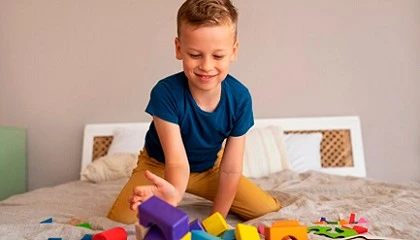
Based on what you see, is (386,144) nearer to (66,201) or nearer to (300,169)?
(300,169)

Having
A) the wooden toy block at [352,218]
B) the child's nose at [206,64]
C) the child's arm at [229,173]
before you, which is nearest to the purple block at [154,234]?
the child's nose at [206,64]

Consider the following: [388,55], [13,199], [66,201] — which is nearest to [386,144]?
[388,55]

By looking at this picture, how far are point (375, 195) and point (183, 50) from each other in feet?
2.73

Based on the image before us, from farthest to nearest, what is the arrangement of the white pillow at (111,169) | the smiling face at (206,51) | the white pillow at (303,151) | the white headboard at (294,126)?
the white headboard at (294,126) < the white pillow at (303,151) < the white pillow at (111,169) < the smiling face at (206,51)

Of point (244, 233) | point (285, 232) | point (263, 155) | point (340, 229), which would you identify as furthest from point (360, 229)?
point (263, 155)

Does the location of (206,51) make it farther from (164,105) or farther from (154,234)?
(154,234)

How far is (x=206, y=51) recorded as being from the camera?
933 millimetres

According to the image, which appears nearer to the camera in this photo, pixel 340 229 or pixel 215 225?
pixel 215 225

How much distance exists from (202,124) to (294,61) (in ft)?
3.85

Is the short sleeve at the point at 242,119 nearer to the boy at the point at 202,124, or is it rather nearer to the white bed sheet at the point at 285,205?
the boy at the point at 202,124

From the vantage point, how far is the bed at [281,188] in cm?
109

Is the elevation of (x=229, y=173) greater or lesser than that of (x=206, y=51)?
lesser

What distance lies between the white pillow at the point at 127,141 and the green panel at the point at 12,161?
16.4 inches

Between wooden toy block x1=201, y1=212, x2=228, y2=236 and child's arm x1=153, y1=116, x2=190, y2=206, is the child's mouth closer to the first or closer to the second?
child's arm x1=153, y1=116, x2=190, y2=206
